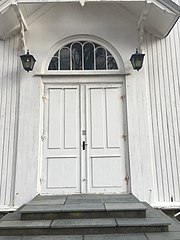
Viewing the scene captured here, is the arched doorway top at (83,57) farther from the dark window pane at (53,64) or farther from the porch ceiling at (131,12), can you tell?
the porch ceiling at (131,12)

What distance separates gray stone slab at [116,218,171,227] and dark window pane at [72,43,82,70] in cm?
305

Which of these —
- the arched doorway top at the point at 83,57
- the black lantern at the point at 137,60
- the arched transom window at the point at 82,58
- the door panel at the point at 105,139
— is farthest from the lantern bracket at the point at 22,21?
the black lantern at the point at 137,60

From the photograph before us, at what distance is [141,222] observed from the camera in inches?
117

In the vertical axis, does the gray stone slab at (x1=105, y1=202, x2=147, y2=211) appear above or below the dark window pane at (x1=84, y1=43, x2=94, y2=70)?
below

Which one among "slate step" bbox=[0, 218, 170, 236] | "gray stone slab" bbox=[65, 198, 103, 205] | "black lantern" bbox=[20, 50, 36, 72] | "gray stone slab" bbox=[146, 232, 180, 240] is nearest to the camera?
"gray stone slab" bbox=[146, 232, 180, 240]

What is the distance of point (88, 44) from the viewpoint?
5113 millimetres

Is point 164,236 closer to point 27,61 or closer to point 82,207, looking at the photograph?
point 82,207

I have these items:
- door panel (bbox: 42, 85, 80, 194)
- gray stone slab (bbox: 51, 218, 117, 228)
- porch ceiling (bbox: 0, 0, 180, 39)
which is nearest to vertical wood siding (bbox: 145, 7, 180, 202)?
porch ceiling (bbox: 0, 0, 180, 39)

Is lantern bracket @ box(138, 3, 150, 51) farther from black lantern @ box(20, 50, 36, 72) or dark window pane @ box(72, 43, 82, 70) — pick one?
black lantern @ box(20, 50, 36, 72)

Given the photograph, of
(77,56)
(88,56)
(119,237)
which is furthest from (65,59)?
(119,237)

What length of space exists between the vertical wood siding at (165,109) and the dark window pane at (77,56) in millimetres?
1356

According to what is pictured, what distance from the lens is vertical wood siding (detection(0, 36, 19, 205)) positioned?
4.50 metres

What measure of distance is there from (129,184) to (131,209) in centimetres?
131

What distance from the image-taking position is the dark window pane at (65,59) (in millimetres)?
Answer: 4996
